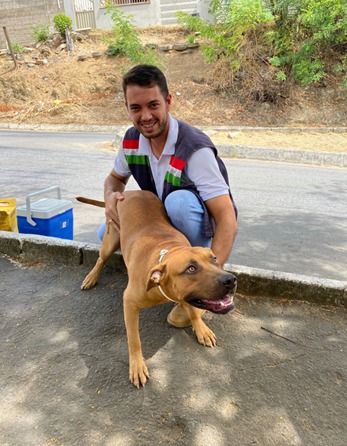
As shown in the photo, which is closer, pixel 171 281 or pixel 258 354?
pixel 171 281

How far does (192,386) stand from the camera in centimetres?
228

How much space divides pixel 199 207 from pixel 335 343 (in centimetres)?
126

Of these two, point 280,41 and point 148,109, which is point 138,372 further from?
point 280,41

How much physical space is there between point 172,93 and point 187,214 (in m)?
14.4

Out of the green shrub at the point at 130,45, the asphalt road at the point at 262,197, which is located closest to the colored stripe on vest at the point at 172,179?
the asphalt road at the point at 262,197

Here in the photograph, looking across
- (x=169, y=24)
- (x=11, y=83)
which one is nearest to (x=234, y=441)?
(x=11, y=83)

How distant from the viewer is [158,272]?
6.98 ft

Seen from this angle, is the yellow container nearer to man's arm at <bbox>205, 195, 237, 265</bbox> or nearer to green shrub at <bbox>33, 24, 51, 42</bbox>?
man's arm at <bbox>205, 195, 237, 265</bbox>

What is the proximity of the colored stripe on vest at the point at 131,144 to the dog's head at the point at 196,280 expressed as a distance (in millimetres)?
1195

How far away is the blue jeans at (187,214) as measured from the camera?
279cm

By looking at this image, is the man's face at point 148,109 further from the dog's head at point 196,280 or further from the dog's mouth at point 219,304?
the dog's mouth at point 219,304

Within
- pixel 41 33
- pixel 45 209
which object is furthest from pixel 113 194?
pixel 41 33

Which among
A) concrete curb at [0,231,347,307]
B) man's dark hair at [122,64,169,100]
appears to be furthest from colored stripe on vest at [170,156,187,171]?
concrete curb at [0,231,347,307]

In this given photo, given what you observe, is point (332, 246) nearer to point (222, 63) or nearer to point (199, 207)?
point (199, 207)
